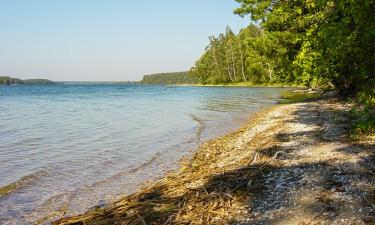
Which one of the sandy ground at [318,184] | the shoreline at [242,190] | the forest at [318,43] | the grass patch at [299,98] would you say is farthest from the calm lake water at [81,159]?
the grass patch at [299,98]

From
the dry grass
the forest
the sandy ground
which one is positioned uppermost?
the forest

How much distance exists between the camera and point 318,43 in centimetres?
1450

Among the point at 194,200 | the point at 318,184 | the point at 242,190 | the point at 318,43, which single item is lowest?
the point at 194,200

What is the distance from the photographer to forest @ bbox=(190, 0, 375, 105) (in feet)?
38.7

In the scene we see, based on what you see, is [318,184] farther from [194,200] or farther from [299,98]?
[299,98]

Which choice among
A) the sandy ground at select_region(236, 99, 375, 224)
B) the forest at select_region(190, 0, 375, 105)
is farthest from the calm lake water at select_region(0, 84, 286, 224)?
the forest at select_region(190, 0, 375, 105)

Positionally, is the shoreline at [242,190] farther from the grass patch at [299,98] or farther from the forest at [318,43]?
the grass patch at [299,98]

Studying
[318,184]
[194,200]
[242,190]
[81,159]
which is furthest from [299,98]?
[194,200]

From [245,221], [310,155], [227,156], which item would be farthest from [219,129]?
[245,221]

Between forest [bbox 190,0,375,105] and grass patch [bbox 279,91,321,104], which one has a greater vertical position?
→ forest [bbox 190,0,375,105]

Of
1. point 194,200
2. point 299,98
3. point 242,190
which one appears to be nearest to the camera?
point 194,200

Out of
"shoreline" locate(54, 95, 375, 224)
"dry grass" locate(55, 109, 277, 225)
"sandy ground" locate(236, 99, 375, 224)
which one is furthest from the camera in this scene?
"dry grass" locate(55, 109, 277, 225)

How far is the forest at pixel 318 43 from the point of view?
38.7 feet

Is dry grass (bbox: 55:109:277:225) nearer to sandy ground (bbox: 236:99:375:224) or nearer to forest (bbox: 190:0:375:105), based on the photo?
sandy ground (bbox: 236:99:375:224)
